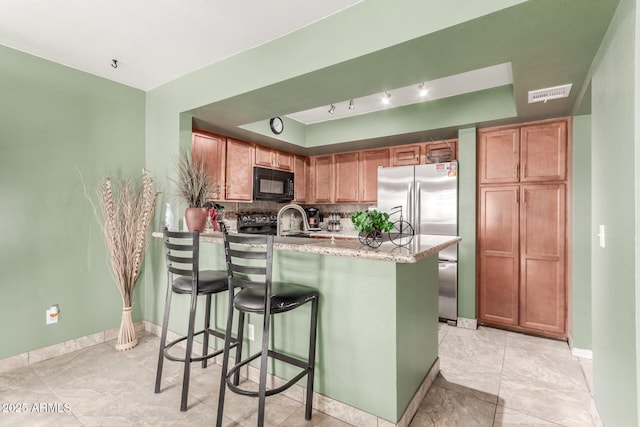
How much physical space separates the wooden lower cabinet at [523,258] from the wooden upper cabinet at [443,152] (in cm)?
56

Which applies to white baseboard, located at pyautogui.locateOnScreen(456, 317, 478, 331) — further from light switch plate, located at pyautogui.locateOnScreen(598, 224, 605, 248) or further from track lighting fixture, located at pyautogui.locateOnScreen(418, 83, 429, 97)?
track lighting fixture, located at pyautogui.locateOnScreen(418, 83, 429, 97)

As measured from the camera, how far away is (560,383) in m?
2.23

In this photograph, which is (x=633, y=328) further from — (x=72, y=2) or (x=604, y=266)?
(x=72, y=2)

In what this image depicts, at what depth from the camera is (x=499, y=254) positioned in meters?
3.26

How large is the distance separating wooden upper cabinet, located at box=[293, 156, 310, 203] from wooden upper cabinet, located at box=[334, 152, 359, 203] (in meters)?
0.54

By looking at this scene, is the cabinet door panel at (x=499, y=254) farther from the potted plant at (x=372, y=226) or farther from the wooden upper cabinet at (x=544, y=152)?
the potted plant at (x=372, y=226)

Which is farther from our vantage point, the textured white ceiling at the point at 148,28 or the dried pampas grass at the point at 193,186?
the dried pampas grass at the point at 193,186

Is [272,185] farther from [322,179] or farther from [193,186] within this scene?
[193,186]

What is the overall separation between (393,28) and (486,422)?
95.2 inches

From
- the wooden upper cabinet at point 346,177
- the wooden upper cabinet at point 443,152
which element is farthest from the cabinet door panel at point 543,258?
the wooden upper cabinet at point 346,177

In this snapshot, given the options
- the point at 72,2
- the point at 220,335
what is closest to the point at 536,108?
the point at 220,335

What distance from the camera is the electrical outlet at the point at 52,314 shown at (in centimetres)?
252

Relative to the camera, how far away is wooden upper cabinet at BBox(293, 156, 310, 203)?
4.68 meters

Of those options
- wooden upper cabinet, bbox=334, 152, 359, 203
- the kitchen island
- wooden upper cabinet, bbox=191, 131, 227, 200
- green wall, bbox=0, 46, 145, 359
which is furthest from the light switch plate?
green wall, bbox=0, 46, 145, 359
